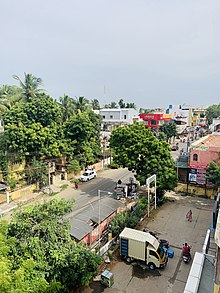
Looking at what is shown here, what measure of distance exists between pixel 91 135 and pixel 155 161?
1389 cm

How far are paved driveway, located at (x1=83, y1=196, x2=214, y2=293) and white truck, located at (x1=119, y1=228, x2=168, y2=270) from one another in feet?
1.57

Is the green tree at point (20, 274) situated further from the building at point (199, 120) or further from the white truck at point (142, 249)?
the building at point (199, 120)

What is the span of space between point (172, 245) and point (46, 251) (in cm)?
913

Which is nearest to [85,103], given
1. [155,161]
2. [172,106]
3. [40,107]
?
[40,107]

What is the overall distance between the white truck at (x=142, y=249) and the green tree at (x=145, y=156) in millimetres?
7778

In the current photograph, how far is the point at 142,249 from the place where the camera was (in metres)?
13.4

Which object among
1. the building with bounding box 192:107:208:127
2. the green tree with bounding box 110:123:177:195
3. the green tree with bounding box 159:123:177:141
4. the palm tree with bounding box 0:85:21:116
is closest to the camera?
the green tree with bounding box 110:123:177:195

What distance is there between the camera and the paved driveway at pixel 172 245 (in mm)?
12203

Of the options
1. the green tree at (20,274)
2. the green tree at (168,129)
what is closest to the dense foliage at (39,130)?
the green tree at (20,274)

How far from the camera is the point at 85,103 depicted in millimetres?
37812

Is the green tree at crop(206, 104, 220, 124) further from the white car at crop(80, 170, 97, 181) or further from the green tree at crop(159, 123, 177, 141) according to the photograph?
the white car at crop(80, 170, 97, 181)

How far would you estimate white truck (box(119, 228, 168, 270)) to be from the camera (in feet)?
43.4

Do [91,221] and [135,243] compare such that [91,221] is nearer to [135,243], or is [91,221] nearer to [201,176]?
[135,243]

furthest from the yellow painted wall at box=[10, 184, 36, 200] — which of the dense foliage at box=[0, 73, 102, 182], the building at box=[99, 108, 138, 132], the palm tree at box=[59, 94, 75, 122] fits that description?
the building at box=[99, 108, 138, 132]
